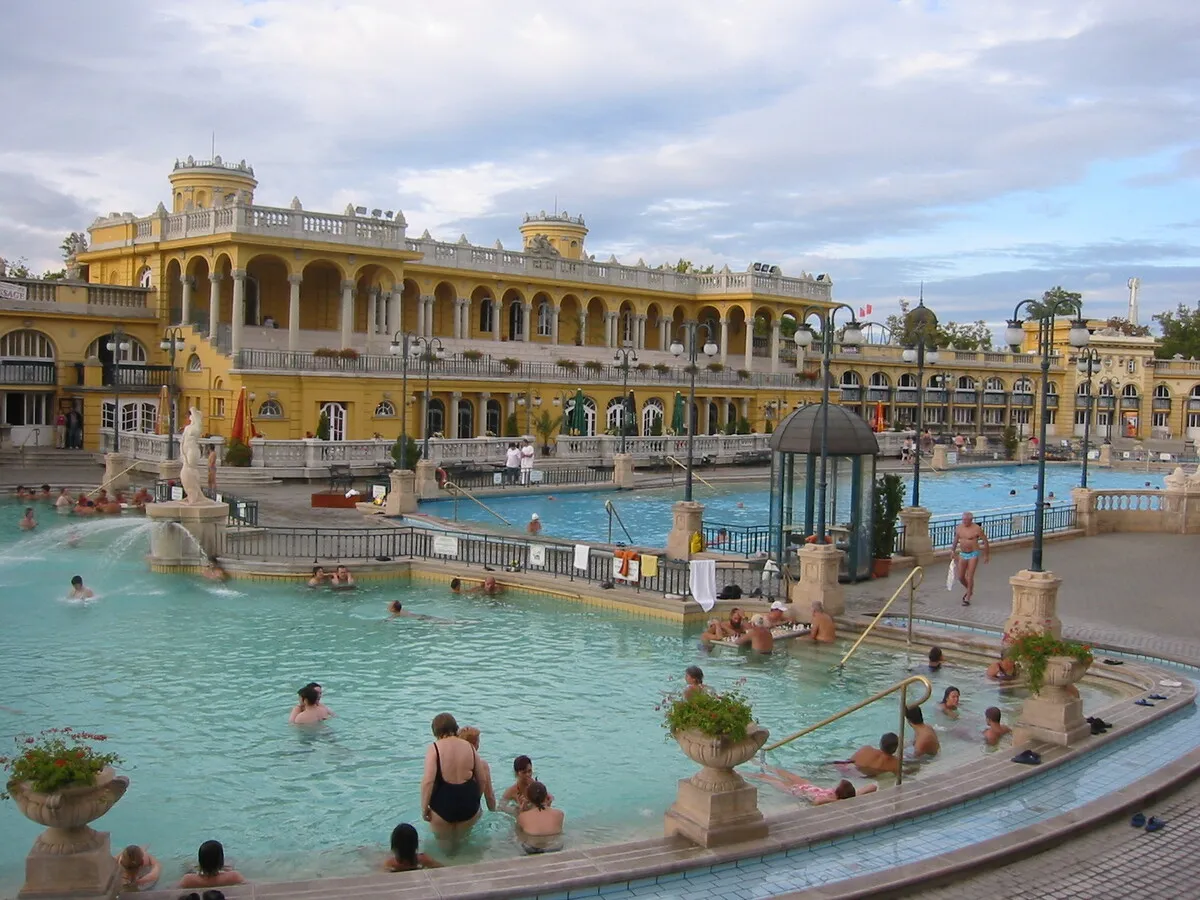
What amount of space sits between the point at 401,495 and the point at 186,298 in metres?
19.4

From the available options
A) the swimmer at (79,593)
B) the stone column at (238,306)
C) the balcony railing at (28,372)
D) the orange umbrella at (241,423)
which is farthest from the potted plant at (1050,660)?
the balcony railing at (28,372)

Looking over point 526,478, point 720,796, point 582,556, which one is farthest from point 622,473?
point 720,796

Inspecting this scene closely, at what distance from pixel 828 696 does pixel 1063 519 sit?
60.4 feet

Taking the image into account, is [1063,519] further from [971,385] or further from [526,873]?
[971,385]

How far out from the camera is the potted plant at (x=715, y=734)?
9250 millimetres

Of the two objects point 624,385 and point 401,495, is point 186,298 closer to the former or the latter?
point 624,385

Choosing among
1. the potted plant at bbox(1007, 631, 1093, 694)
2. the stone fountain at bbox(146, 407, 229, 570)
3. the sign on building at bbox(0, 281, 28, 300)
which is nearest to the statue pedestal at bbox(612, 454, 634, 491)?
the stone fountain at bbox(146, 407, 229, 570)

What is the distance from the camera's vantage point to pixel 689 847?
9305 millimetres

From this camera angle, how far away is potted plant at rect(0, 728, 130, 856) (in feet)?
25.7

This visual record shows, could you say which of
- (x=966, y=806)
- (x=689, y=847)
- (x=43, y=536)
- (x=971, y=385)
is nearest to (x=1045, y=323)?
(x=966, y=806)

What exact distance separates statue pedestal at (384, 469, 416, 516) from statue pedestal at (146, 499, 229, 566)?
8.59 m

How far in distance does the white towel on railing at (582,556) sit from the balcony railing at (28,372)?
29.4 metres

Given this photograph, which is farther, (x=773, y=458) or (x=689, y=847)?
(x=773, y=458)

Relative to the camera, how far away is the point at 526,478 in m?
39.2
